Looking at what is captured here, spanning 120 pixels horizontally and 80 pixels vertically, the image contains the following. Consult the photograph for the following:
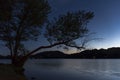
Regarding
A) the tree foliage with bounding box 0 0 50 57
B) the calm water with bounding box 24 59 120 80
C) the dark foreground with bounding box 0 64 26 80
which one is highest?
the tree foliage with bounding box 0 0 50 57

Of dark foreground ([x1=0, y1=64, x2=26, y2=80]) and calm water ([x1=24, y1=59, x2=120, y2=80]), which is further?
calm water ([x1=24, y1=59, x2=120, y2=80])

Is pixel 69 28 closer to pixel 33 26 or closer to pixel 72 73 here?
pixel 33 26

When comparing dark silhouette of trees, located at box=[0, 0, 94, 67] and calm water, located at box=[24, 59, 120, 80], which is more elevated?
dark silhouette of trees, located at box=[0, 0, 94, 67]

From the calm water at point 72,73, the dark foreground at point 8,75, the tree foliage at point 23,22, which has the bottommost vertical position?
the calm water at point 72,73

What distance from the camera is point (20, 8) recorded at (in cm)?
2966

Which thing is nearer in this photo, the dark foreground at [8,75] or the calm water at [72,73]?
the dark foreground at [8,75]

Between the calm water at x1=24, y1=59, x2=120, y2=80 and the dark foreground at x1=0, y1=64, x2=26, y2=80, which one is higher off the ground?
the dark foreground at x1=0, y1=64, x2=26, y2=80

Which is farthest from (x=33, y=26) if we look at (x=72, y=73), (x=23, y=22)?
(x=72, y=73)

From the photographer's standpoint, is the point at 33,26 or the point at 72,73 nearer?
the point at 33,26

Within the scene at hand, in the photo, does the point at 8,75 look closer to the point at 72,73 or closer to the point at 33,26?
the point at 33,26

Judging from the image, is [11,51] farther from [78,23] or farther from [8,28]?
[78,23]

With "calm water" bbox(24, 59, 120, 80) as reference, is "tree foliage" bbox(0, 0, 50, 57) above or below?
above

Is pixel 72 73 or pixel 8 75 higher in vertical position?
pixel 8 75

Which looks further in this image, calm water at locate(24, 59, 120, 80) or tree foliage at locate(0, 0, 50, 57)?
calm water at locate(24, 59, 120, 80)
